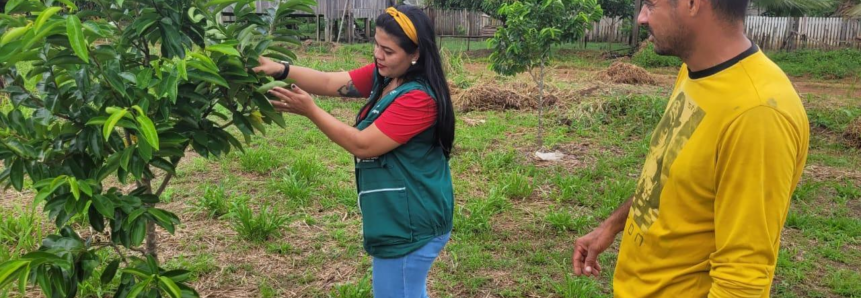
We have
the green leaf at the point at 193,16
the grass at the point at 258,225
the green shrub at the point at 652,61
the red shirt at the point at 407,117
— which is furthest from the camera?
the green shrub at the point at 652,61

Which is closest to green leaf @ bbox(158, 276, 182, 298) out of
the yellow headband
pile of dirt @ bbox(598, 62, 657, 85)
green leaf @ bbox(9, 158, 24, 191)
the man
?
green leaf @ bbox(9, 158, 24, 191)

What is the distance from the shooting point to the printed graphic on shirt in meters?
1.63

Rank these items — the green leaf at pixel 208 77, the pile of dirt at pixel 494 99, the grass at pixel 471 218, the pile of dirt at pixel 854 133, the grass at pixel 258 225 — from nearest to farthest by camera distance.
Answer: the green leaf at pixel 208 77 → the grass at pixel 471 218 → the grass at pixel 258 225 → the pile of dirt at pixel 854 133 → the pile of dirt at pixel 494 99

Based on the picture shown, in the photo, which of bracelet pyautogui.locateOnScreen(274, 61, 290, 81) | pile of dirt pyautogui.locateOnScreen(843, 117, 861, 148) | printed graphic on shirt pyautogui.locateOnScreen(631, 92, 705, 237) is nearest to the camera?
printed graphic on shirt pyautogui.locateOnScreen(631, 92, 705, 237)

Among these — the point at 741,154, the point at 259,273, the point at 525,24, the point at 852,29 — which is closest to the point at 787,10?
the point at 852,29

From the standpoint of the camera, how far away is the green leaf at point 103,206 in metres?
1.96

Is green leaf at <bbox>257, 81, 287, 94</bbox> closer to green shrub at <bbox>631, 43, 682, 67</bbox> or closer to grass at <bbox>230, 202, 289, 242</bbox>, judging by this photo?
grass at <bbox>230, 202, 289, 242</bbox>

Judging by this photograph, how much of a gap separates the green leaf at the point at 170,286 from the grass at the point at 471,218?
1.02 m

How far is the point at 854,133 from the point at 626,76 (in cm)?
423

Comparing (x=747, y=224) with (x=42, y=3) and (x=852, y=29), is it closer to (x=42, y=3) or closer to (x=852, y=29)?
(x=42, y=3)

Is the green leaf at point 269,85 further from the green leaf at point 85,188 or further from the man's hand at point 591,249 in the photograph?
the man's hand at point 591,249

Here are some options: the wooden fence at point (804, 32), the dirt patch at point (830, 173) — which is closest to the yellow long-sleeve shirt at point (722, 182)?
the dirt patch at point (830, 173)

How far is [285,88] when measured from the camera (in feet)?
7.42

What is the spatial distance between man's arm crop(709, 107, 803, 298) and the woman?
1.06 metres
